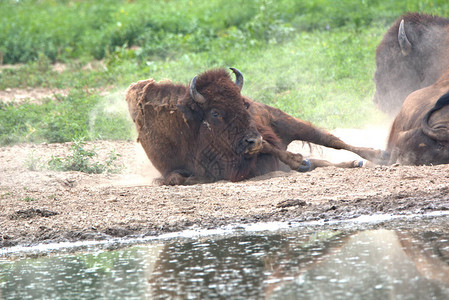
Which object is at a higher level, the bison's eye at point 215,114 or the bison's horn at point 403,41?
the bison's horn at point 403,41

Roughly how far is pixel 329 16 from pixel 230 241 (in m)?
11.0

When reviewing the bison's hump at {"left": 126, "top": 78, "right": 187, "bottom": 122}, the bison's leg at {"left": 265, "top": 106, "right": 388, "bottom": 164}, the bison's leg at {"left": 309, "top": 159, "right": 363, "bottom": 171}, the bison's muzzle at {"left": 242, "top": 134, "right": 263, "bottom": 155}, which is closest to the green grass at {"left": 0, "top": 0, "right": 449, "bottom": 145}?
the bison's leg at {"left": 265, "top": 106, "right": 388, "bottom": 164}

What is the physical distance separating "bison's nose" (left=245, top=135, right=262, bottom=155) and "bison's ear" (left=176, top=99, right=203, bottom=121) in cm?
67

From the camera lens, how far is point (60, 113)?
1163 centimetres

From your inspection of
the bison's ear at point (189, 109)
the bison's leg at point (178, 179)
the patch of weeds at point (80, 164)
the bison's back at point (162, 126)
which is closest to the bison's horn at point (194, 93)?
the bison's ear at point (189, 109)

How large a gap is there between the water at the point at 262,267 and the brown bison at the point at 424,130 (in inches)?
71.8

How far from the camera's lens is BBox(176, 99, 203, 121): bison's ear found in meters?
7.84

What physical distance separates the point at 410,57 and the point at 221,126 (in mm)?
3066

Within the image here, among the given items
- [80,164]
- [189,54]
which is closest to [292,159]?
[80,164]

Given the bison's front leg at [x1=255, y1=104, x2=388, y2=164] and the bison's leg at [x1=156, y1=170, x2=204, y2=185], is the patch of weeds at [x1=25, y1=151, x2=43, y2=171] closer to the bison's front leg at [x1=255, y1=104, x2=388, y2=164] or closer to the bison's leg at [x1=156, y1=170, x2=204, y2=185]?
the bison's leg at [x1=156, y1=170, x2=204, y2=185]

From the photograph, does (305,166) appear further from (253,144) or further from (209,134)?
(209,134)

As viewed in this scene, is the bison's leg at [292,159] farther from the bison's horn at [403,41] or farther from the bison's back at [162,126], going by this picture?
the bison's horn at [403,41]

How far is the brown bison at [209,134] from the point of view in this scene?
7.73m

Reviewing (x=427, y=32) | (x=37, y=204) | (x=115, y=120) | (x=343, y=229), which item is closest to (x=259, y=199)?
(x=343, y=229)
